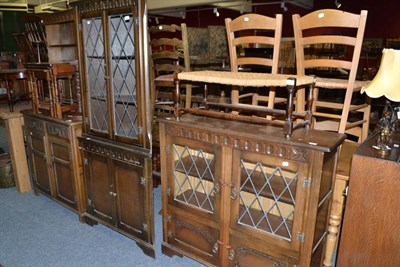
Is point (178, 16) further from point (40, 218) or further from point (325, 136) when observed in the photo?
point (325, 136)

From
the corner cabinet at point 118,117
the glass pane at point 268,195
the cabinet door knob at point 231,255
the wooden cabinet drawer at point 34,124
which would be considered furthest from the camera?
the wooden cabinet drawer at point 34,124

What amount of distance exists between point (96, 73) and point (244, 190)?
1.48 m

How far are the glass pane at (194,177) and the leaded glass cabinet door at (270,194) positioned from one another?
201 mm

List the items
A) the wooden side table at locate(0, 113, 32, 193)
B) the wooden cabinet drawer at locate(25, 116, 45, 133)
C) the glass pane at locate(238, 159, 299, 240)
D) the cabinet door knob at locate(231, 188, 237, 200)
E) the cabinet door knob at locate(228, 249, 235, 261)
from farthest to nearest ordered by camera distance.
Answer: the wooden side table at locate(0, 113, 32, 193) < the wooden cabinet drawer at locate(25, 116, 45, 133) < the cabinet door knob at locate(228, 249, 235, 261) < the cabinet door knob at locate(231, 188, 237, 200) < the glass pane at locate(238, 159, 299, 240)

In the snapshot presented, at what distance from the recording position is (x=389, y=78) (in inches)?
57.6

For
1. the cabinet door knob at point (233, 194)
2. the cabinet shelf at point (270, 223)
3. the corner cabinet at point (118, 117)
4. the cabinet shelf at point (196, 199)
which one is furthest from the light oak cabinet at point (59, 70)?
the cabinet shelf at point (270, 223)

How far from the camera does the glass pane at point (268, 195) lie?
5.62 ft

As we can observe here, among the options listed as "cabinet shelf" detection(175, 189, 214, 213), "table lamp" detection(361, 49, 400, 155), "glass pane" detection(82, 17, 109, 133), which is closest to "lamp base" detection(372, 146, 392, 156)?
"table lamp" detection(361, 49, 400, 155)

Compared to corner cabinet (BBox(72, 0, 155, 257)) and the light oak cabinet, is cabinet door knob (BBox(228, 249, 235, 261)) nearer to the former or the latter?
corner cabinet (BBox(72, 0, 155, 257))

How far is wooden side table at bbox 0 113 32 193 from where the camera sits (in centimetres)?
332

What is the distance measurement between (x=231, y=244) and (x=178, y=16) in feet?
19.3

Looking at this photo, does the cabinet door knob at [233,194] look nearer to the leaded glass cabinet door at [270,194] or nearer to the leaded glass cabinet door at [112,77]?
the leaded glass cabinet door at [270,194]

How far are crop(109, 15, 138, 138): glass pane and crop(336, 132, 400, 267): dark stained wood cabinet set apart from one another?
4.75ft

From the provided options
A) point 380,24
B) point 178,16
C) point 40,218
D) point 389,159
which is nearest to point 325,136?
point 389,159
